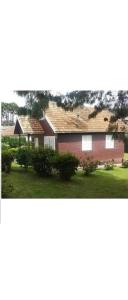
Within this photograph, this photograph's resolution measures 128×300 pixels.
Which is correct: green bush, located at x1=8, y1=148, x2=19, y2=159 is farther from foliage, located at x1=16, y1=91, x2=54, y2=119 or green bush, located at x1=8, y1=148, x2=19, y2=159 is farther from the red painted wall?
the red painted wall

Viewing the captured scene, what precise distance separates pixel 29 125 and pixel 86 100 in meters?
1.38

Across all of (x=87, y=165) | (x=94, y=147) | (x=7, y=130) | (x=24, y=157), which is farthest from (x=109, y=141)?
(x=7, y=130)

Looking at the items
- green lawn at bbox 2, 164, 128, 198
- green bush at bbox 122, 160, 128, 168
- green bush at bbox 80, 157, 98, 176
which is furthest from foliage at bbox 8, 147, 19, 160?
green bush at bbox 122, 160, 128, 168

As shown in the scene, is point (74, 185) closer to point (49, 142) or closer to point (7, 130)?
point (49, 142)

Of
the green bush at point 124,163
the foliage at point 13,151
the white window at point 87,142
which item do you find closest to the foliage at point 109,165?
the green bush at point 124,163

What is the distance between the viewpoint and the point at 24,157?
7957 millimetres

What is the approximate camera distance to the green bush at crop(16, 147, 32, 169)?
792 centimetres

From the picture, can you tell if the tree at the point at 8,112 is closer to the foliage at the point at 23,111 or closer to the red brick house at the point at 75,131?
the foliage at the point at 23,111

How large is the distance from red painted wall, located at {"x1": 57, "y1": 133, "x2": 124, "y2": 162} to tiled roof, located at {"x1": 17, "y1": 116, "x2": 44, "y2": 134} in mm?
500

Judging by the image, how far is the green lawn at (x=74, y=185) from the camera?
780cm

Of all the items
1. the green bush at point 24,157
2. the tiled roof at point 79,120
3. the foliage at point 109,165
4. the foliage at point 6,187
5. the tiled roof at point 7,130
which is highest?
the tiled roof at point 79,120

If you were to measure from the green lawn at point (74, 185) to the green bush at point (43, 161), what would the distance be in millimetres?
142
